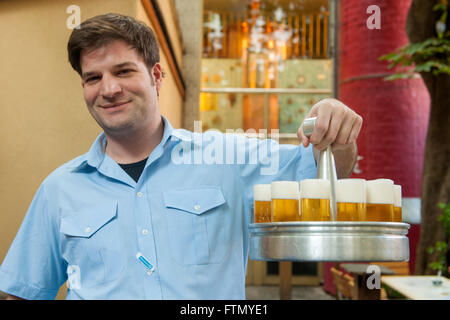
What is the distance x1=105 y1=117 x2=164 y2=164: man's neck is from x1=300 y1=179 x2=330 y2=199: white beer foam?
35 centimetres

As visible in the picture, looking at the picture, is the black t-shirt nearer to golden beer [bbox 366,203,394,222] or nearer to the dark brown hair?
the dark brown hair

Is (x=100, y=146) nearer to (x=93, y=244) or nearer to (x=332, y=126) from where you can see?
(x=93, y=244)

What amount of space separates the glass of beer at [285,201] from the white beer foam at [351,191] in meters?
0.05

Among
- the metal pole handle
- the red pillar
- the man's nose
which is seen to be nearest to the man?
the man's nose

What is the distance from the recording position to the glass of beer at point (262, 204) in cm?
62

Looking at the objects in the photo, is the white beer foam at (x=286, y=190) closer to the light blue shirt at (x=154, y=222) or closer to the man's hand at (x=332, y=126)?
the man's hand at (x=332, y=126)

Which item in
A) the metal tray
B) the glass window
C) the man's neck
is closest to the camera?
the metal tray

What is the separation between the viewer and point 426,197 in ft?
14.1

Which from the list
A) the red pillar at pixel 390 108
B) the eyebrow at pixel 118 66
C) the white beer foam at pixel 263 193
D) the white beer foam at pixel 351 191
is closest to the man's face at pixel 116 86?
the eyebrow at pixel 118 66

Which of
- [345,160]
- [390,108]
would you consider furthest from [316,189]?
[390,108]

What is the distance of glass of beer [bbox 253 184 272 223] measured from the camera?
2.04 ft
